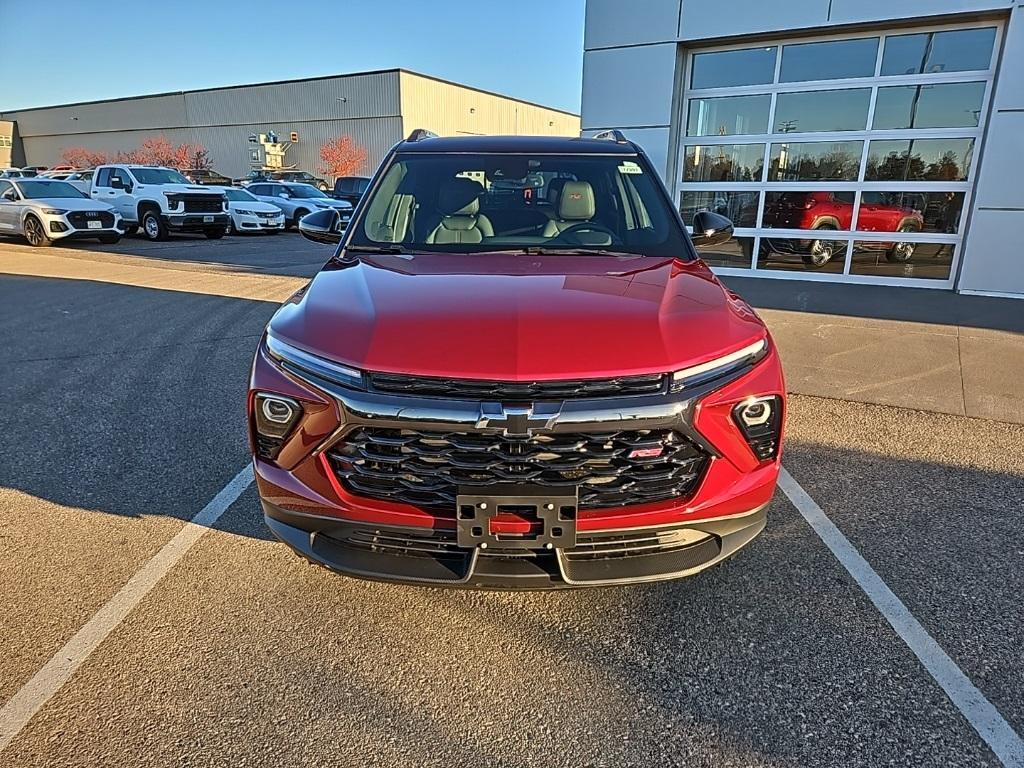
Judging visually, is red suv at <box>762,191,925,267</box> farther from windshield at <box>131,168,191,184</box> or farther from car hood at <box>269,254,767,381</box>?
windshield at <box>131,168,191,184</box>

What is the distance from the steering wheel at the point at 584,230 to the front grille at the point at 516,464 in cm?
153

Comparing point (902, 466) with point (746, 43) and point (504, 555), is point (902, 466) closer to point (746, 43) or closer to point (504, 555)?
point (504, 555)

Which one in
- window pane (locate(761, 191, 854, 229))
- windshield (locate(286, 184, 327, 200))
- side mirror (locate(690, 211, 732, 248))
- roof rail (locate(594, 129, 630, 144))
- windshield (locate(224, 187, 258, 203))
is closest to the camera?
side mirror (locate(690, 211, 732, 248))

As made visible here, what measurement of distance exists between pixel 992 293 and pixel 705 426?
9.83 metres

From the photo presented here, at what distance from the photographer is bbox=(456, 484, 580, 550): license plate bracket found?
6.50ft

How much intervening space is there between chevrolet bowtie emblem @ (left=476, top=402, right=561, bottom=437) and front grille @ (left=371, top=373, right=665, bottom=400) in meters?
0.05

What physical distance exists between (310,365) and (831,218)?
34.4 feet

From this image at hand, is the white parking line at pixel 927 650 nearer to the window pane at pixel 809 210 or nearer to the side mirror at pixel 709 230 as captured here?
the side mirror at pixel 709 230

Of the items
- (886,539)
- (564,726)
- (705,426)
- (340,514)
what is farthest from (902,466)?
(340,514)

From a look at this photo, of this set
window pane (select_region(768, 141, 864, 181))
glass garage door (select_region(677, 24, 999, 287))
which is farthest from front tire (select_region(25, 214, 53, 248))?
window pane (select_region(768, 141, 864, 181))

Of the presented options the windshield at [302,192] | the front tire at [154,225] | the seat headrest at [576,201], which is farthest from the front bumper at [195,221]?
the seat headrest at [576,201]

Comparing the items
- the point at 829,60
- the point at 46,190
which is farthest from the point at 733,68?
the point at 46,190

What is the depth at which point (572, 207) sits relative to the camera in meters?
3.47

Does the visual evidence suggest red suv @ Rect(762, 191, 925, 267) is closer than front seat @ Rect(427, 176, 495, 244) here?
No
